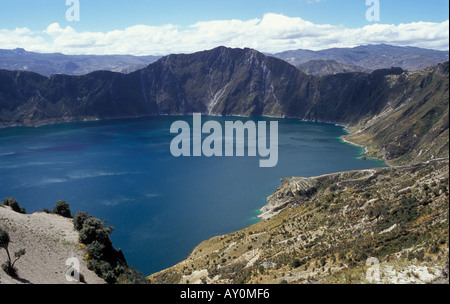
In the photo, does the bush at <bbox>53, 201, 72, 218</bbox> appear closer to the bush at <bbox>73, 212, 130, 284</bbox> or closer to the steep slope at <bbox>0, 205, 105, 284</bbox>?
the steep slope at <bbox>0, 205, 105, 284</bbox>

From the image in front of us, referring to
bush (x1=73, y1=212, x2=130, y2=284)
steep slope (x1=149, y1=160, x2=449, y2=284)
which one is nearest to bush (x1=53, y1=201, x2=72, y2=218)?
bush (x1=73, y1=212, x2=130, y2=284)

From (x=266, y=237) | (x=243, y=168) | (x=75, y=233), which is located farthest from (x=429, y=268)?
(x=243, y=168)

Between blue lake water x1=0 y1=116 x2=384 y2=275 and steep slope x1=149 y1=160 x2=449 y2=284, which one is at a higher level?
steep slope x1=149 y1=160 x2=449 y2=284

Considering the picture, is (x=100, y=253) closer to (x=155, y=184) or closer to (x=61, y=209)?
(x=61, y=209)

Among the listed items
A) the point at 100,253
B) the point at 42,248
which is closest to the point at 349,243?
the point at 100,253

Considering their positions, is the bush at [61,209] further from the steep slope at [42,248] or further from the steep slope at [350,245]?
the steep slope at [350,245]

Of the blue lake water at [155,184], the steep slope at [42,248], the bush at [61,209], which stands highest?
the steep slope at [42,248]

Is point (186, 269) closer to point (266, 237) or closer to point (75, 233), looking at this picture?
point (266, 237)

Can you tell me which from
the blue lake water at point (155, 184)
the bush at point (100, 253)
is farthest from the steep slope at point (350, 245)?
the blue lake water at point (155, 184)
